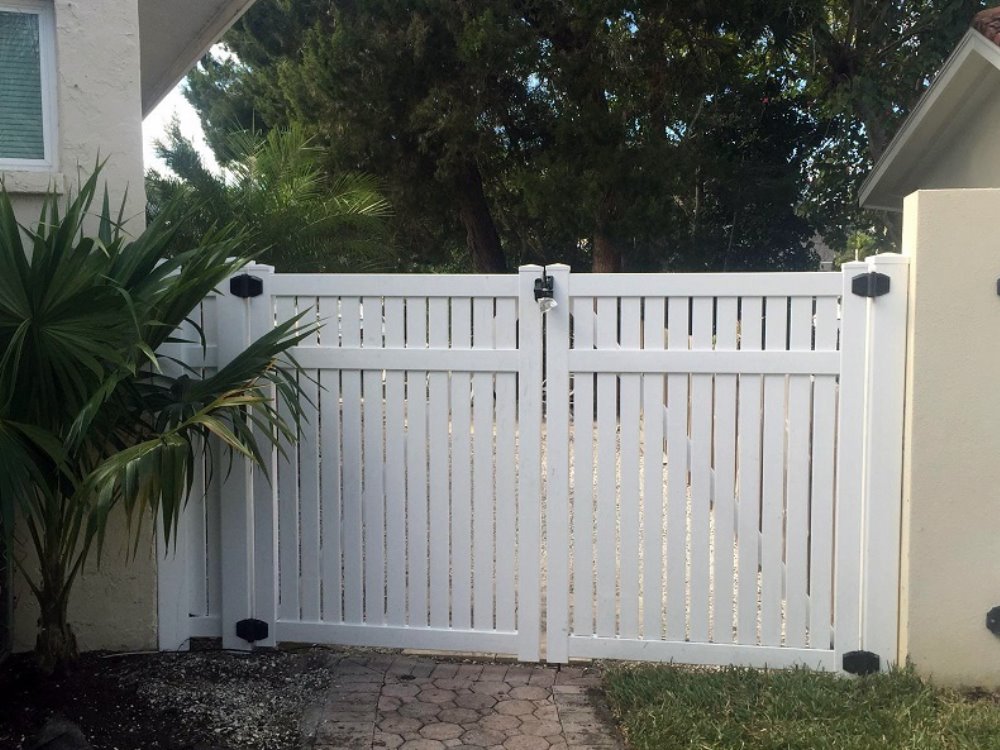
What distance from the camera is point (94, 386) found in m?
3.70

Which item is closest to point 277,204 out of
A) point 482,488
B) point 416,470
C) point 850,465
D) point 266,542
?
point 266,542

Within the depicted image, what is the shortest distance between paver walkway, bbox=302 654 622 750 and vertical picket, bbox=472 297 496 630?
0.97 feet

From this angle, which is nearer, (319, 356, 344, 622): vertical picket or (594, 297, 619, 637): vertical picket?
(594, 297, 619, 637): vertical picket

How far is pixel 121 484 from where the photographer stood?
11.2ft

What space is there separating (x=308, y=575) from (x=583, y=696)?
1.36 meters

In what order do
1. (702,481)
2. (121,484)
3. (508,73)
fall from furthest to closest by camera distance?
(508,73), (702,481), (121,484)

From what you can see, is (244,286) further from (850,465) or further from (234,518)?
(850,465)

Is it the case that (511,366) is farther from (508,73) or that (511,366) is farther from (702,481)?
(508,73)

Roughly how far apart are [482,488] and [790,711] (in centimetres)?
154

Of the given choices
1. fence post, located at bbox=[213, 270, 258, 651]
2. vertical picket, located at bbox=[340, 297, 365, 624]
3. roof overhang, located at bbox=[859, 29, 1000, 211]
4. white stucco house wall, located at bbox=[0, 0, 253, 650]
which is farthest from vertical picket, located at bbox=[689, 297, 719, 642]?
roof overhang, located at bbox=[859, 29, 1000, 211]

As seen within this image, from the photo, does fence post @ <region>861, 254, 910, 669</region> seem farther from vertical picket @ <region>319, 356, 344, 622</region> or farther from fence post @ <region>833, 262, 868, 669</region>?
vertical picket @ <region>319, 356, 344, 622</region>

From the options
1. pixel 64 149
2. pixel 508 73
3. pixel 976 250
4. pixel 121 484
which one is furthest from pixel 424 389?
pixel 508 73

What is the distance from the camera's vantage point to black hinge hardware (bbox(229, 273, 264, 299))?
436 cm

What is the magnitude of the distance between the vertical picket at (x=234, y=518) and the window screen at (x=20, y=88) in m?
1.10
